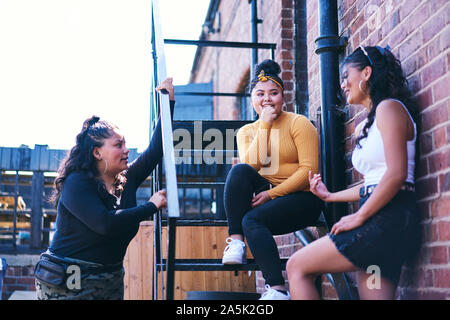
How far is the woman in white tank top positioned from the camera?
1.90 meters

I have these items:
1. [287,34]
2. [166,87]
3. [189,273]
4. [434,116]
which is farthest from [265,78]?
[189,273]

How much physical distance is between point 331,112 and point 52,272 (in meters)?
1.73

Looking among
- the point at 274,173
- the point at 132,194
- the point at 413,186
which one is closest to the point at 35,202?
the point at 132,194

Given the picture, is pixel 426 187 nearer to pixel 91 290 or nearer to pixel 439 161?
pixel 439 161

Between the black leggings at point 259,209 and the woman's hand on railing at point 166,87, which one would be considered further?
the woman's hand on railing at point 166,87

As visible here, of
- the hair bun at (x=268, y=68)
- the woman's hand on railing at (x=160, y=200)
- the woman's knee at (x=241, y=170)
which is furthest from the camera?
the hair bun at (x=268, y=68)

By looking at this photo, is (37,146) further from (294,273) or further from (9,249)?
(294,273)

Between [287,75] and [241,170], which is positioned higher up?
[287,75]

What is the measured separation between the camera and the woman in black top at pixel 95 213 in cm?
236

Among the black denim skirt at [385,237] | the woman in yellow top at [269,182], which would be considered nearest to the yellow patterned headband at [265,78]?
the woman in yellow top at [269,182]

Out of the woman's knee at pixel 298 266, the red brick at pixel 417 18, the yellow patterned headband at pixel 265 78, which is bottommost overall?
the woman's knee at pixel 298 266

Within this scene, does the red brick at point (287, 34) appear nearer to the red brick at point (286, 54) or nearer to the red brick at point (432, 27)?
the red brick at point (286, 54)

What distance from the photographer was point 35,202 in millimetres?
6586

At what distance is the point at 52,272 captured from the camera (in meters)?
2.37
